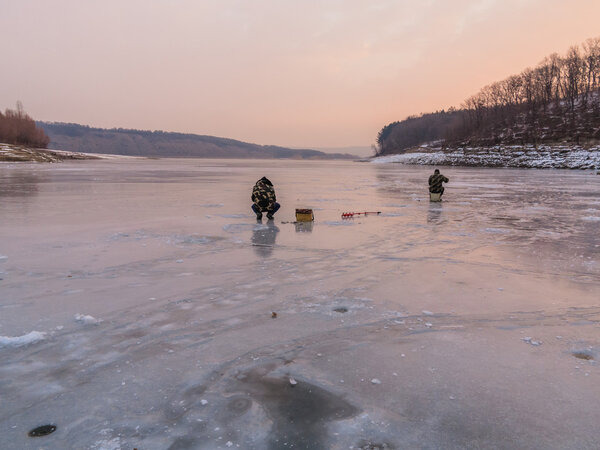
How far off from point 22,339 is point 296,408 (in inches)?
124

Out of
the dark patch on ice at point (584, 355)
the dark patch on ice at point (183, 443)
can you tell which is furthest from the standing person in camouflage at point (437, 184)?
the dark patch on ice at point (183, 443)

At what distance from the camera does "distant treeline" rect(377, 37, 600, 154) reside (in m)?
84.1

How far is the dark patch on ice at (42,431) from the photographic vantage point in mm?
2863

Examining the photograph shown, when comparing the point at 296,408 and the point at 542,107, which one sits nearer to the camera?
the point at 296,408

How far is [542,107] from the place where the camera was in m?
108

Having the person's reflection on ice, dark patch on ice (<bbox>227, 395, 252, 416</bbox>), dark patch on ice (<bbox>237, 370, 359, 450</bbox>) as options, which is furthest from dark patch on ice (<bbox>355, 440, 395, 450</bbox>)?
the person's reflection on ice

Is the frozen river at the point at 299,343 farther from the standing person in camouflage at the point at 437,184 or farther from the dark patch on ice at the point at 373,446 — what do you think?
the standing person in camouflage at the point at 437,184

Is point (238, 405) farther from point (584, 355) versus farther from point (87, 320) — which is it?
point (584, 355)

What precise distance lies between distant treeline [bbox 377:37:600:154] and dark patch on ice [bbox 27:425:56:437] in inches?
3280

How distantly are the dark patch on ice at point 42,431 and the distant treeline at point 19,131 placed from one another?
13723 cm

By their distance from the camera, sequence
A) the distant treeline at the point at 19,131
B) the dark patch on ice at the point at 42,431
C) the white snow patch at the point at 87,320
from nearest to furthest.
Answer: the dark patch on ice at the point at 42,431 → the white snow patch at the point at 87,320 → the distant treeline at the point at 19,131

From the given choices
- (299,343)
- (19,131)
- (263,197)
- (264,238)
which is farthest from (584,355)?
(19,131)

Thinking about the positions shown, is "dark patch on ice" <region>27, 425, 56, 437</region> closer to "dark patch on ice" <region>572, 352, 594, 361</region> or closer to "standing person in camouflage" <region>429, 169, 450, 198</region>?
"dark patch on ice" <region>572, 352, 594, 361</region>

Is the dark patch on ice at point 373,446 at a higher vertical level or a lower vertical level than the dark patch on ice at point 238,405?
lower
